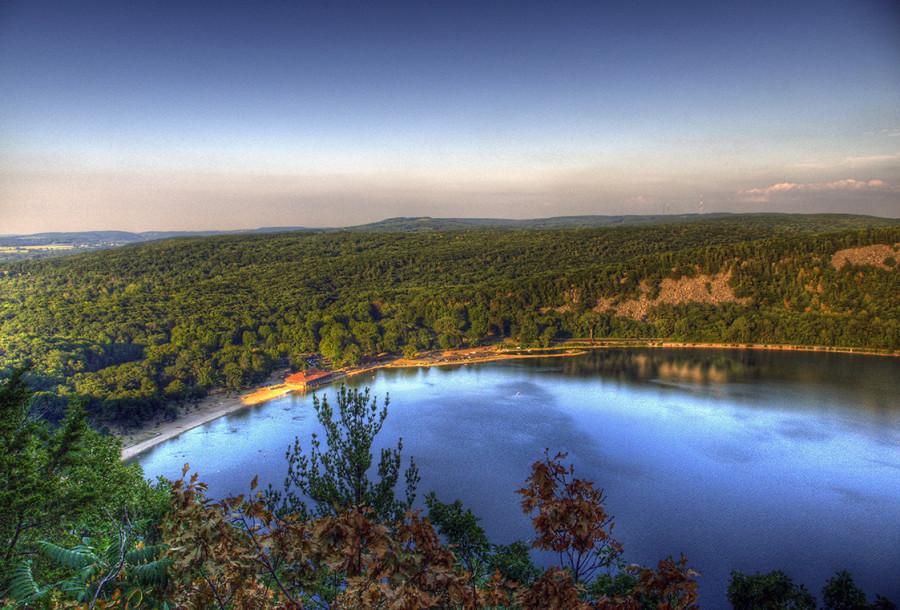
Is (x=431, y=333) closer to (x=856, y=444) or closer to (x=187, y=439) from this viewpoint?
(x=187, y=439)

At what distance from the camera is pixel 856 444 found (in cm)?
2438

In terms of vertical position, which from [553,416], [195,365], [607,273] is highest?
[607,273]

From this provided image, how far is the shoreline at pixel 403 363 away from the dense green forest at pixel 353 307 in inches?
Answer: 37.1

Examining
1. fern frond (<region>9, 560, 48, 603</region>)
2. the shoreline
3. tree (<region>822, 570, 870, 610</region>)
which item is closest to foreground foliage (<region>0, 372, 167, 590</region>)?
fern frond (<region>9, 560, 48, 603</region>)

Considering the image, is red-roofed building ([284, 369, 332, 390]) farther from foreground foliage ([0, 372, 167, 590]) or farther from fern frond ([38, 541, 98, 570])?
fern frond ([38, 541, 98, 570])

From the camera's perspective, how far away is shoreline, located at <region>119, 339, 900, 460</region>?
26.9m

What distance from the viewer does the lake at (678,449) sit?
16.2 meters

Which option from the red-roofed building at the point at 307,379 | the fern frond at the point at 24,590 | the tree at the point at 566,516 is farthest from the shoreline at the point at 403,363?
the tree at the point at 566,516

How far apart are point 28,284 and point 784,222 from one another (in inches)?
5163

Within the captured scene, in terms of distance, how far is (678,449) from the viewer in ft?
79.7

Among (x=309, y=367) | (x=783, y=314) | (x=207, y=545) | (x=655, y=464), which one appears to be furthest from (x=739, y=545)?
(x=783, y=314)

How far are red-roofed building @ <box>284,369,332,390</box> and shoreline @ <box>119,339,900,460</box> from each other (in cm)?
58

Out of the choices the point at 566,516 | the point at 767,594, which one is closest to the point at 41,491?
the point at 566,516

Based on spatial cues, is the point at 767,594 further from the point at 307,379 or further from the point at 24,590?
the point at 307,379
